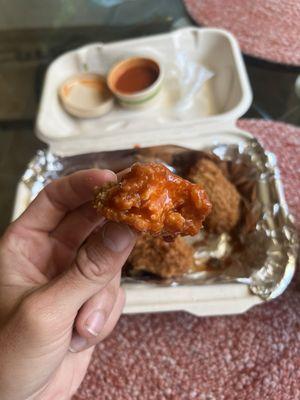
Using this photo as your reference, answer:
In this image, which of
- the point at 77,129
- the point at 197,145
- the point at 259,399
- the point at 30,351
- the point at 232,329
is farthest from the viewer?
the point at 77,129

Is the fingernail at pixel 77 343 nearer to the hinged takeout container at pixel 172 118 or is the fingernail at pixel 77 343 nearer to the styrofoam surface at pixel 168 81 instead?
the hinged takeout container at pixel 172 118

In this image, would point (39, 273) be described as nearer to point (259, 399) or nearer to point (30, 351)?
point (30, 351)

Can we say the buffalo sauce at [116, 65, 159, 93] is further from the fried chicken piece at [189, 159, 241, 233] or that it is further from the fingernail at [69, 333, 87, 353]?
the fingernail at [69, 333, 87, 353]

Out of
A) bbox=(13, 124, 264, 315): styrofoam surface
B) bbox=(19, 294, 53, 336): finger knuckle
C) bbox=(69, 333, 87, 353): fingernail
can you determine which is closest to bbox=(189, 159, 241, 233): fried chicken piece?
bbox=(13, 124, 264, 315): styrofoam surface

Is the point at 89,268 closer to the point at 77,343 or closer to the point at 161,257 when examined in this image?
the point at 77,343

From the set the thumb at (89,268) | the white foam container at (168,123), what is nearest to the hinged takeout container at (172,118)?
the white foam container at (168,123)

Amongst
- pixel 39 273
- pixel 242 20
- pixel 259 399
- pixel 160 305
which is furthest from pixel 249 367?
pixel 242 20
